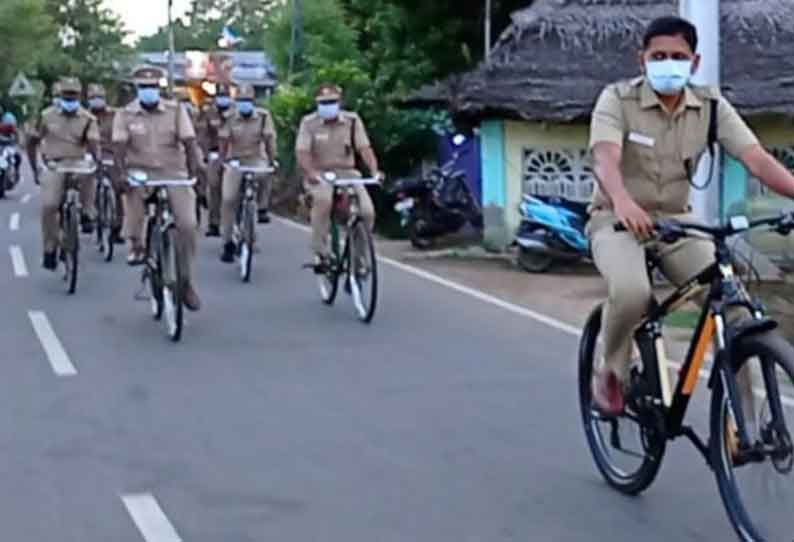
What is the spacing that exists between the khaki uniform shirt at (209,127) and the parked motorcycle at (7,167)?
32.8 feet

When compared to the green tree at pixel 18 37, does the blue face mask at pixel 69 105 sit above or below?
above

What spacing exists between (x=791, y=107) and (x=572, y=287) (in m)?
3.55

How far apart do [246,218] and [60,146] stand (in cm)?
200

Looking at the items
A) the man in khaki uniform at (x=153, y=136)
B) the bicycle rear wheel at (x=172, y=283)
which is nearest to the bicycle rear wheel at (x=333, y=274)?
the man in khaki uniform at (x=153, y=136)

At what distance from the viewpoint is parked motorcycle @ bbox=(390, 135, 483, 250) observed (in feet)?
73.9

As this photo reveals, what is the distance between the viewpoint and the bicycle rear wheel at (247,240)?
691 inches

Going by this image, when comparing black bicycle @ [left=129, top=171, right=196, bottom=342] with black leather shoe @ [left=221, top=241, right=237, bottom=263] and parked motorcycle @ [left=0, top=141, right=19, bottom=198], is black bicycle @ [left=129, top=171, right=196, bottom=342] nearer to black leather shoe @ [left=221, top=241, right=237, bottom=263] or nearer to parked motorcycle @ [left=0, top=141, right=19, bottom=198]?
black leather shoe @ [left=221, top=241, right=237, bottom=263]

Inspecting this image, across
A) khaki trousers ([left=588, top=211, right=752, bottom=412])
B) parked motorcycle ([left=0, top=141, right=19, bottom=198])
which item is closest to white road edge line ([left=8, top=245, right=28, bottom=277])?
khaki trousers ([left=588, top=211, right=752, bottom=412])

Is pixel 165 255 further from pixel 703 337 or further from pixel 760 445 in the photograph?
pixel 760 445

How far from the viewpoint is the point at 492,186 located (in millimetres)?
21703

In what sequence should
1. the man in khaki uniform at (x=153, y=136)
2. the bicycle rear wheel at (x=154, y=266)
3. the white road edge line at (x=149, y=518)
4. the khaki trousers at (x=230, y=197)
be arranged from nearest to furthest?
1. the white road edge line at (x=149, y=518)
2. the bicycle rear wheel at (x=154, y=266)
3. the man in khaki uniform at (x=153, y=136)
4. the khaki trousers at (x=230, y=197)

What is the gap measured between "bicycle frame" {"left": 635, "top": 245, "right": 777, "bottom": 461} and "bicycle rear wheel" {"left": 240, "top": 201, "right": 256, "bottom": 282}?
10.2 m

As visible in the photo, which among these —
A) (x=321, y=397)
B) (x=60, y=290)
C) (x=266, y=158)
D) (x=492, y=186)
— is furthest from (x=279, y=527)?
(x=492, y=186)

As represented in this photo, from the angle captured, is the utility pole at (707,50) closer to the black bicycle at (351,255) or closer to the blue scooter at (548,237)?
the black bicycle at (351,255)
